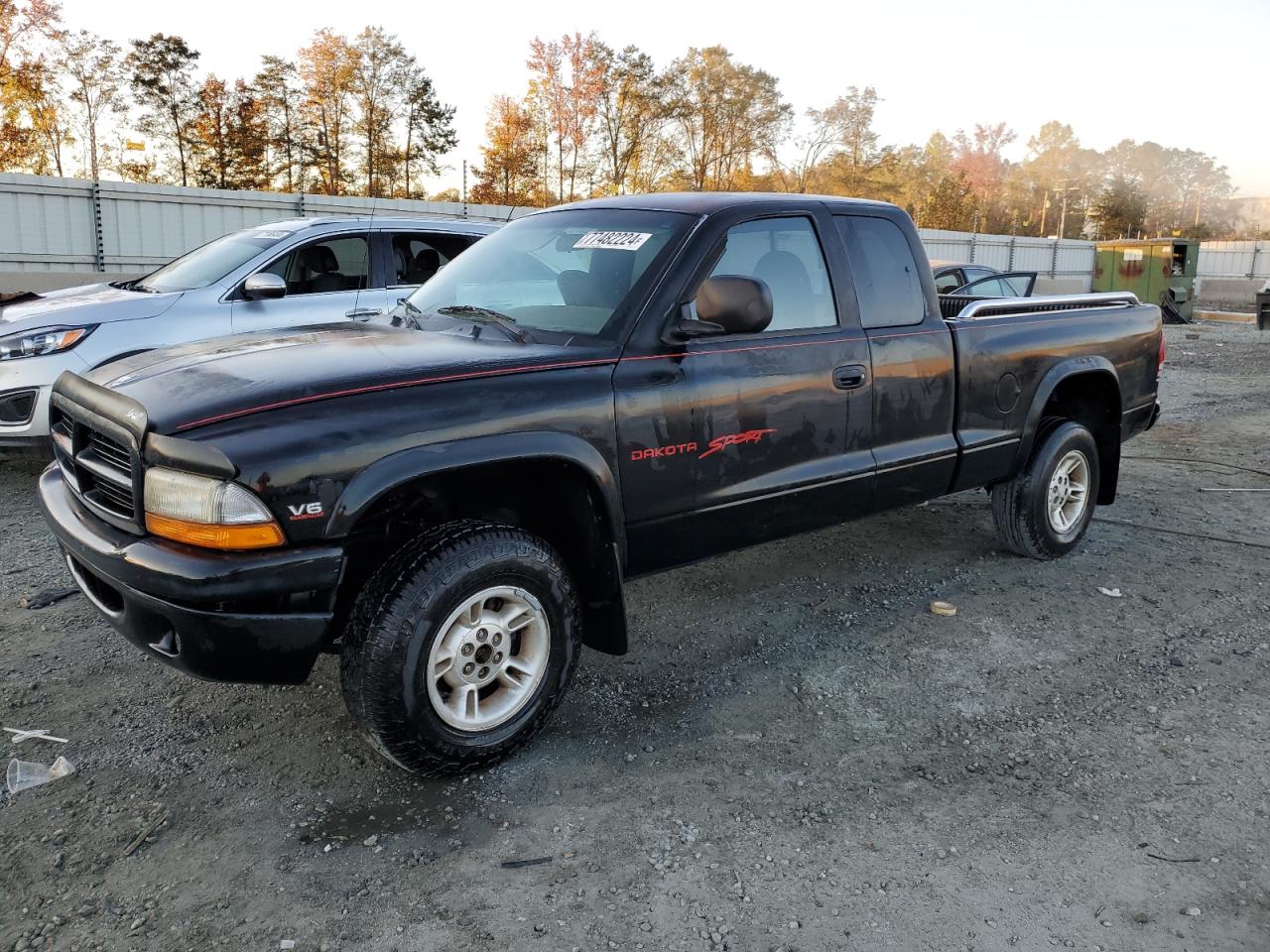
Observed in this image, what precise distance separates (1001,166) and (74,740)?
108 m

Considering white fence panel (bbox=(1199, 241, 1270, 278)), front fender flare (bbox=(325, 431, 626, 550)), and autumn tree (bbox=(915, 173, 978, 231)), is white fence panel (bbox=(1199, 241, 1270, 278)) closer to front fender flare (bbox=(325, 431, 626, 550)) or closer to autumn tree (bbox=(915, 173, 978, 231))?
autumn tree (bbox=(915, 173, 978, 231))

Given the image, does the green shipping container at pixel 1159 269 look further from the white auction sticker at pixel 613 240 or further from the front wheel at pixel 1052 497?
the white auction sticker at pixel 613 240

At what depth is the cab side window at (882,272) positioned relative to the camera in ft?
13.8

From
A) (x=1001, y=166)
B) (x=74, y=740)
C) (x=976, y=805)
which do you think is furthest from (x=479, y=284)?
(x=1001, y=166)

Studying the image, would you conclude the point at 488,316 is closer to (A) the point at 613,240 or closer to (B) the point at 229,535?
(A) the point at 613,240

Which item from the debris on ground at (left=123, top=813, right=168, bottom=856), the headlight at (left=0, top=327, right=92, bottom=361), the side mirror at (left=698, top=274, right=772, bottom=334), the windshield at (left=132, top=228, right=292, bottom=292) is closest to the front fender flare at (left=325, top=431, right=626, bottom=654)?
the side mirror at (left=698, top=274, right=772, bottom=334)

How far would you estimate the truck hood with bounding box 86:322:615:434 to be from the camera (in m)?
2.77

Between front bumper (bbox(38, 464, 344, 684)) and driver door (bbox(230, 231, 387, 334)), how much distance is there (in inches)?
170

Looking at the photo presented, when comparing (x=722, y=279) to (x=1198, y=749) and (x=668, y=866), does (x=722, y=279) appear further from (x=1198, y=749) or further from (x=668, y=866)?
(x=1198, y=749)

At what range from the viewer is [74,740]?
335 centimetres

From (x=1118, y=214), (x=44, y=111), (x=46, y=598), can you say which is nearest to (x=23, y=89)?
(x=44, y=111)

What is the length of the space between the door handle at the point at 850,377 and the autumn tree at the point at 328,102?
49.2 metres

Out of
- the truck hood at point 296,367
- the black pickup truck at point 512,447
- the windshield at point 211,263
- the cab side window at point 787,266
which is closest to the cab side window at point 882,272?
the black pickup truck at point 512,447

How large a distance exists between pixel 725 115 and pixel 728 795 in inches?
2677
